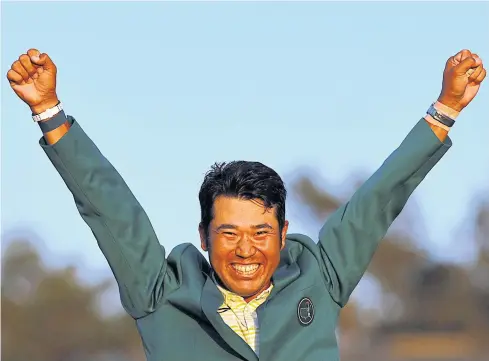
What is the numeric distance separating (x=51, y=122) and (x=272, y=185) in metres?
0.49

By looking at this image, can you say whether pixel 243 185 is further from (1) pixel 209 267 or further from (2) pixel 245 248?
(1) pixel 209 267

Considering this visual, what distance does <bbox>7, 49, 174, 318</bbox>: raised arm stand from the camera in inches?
109

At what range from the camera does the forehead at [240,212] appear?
9.39 ft

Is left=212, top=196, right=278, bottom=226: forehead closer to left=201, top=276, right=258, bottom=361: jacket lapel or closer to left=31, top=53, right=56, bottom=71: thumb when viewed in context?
left=201, top=276, right=258, bottom=361: jacket lapel

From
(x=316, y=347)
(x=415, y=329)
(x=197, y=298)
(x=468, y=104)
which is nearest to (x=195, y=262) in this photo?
(x=197, y=298)

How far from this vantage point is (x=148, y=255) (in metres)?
2.86

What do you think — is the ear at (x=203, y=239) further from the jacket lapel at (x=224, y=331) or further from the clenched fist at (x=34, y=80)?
the clenched fist at (x=34, y=80)

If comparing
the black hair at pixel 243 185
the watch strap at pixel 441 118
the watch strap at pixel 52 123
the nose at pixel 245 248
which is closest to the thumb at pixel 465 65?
the watch strap at pixel 441 118

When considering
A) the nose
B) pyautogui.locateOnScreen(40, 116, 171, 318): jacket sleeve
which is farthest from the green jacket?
the nose

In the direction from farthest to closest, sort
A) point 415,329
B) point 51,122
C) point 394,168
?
point 415,329, point 394,168, point 51,122

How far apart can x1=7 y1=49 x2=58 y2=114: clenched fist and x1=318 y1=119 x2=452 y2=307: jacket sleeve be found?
2.33 feet

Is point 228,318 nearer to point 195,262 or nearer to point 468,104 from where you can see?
point 195,262

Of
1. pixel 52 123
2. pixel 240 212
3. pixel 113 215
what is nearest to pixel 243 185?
pixel 240 212

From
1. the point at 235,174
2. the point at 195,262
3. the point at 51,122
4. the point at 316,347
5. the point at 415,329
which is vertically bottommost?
the point at 415,329
